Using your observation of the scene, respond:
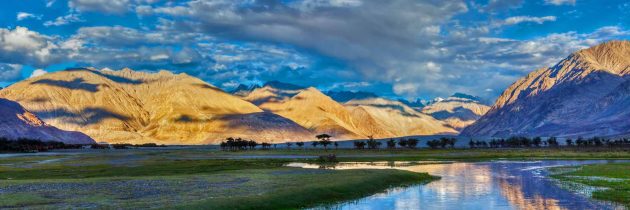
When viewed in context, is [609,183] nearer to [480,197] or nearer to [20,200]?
[480,197]

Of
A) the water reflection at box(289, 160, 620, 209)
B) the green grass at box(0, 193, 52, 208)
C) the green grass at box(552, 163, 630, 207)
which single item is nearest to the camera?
the green grass at box(0, 193, 52, 208)

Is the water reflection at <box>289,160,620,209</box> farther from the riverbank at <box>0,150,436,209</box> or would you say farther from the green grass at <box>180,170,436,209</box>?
the riverbank at <box>0,150,436,209</box>

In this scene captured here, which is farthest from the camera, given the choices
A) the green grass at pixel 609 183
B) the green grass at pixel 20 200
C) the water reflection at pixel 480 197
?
the green grass at pixel 609 183

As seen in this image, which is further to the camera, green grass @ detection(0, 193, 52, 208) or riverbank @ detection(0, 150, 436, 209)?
riverbank @ detection(0, 150, 436, 209)

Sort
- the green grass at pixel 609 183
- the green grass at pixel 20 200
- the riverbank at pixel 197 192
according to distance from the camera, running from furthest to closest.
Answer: the green grass at pixel 609 183
the riverbank at pixel 197 192
the green grass at pixel 20 200

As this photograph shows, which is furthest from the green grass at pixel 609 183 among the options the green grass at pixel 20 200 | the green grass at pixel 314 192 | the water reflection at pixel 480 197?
the green grass at pixel 20 200

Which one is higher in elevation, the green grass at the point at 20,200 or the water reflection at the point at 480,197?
the green grass at the point at 20,200

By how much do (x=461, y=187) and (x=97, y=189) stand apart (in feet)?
116

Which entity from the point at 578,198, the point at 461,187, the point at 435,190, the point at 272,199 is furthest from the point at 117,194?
the point at 578,198

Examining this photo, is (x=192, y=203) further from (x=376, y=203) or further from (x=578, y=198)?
(x=578, y=198)

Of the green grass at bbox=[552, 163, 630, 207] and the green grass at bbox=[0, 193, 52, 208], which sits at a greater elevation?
the green grass at bbox=[0, 193, 52, 208]

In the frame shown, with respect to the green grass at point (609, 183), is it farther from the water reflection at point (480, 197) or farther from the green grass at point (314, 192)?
the green grass at point (314, 192)

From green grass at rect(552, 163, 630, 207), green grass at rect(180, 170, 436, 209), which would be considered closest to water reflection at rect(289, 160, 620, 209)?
green grass at rect(552, 163, 630, 207)

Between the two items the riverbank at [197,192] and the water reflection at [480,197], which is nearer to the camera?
the riverbank at [197,192]
